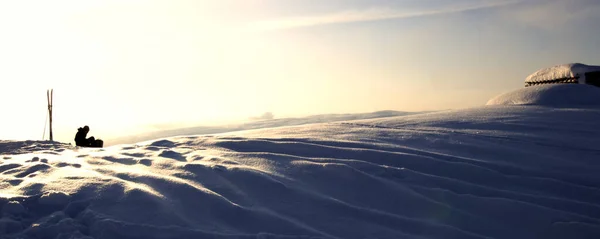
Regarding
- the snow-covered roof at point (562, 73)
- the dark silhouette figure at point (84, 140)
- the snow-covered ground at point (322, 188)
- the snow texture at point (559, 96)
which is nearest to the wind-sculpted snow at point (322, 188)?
the snow-covered ground at point (322, 188)

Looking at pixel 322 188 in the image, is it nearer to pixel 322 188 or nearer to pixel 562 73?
pixel 322 188

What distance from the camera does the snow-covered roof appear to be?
19.1 meters

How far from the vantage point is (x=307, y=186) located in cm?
711

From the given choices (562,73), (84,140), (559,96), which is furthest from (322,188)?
(562,73)

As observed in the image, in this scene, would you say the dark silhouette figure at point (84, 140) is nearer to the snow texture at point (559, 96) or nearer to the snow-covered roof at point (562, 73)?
the snow texture at point (559, 96)

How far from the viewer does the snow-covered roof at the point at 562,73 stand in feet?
62.6

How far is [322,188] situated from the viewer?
706cm

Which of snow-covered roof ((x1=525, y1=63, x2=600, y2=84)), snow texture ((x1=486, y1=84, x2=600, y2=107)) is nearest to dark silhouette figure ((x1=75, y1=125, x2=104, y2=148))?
snow texture ((x1=486, y1=84, x2=600, y2=107))

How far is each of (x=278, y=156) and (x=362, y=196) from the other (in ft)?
7.17

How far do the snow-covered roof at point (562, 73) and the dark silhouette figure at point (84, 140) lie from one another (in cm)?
1671

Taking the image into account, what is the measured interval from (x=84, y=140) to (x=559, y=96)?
42.7ft

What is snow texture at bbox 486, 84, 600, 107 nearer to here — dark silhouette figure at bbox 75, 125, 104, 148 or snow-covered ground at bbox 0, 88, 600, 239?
snow-covered ground at bbox 0, 88, 600, 239

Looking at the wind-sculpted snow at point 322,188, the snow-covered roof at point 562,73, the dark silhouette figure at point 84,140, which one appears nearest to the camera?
the wind-sculpted snow at point 322,188

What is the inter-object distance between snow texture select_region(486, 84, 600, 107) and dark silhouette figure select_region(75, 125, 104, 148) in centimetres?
1195
